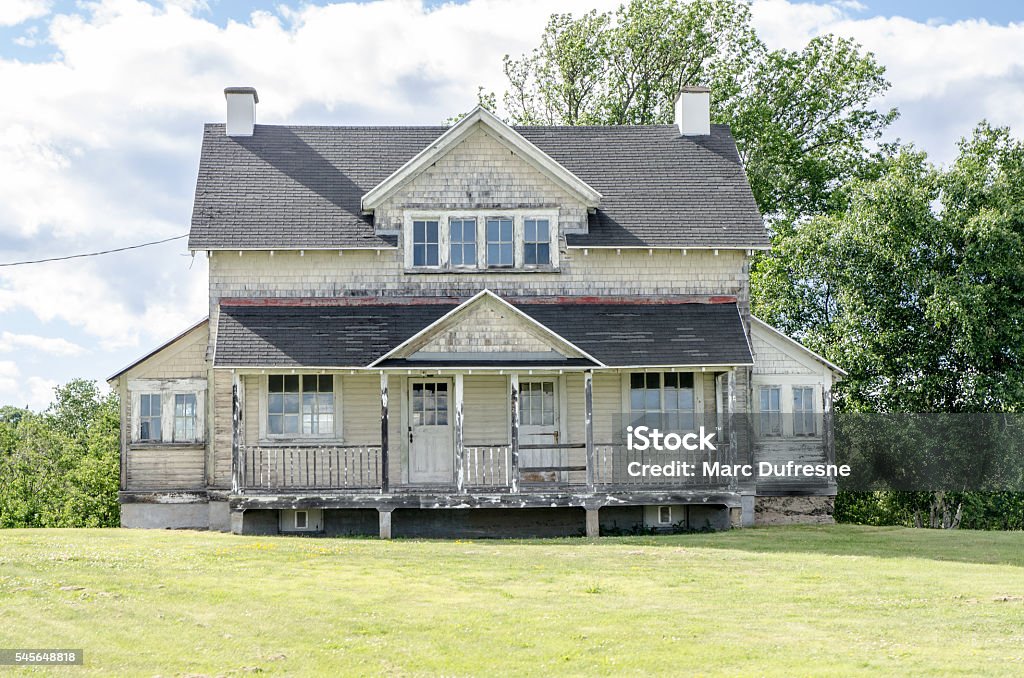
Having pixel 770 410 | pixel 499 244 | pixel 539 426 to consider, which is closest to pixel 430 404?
pixel 539 426

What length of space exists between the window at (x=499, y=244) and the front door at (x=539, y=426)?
2582 millimetres

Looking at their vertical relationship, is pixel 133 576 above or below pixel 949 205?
below

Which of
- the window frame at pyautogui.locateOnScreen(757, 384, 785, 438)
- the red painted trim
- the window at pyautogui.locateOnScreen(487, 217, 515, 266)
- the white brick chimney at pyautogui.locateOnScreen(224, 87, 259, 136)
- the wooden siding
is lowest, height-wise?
→ the wooden siding

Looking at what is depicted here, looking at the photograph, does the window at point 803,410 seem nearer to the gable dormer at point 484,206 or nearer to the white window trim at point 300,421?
the gable dormer at point 484,206

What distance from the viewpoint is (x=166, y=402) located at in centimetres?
2420

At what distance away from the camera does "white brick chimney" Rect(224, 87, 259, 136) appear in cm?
2695

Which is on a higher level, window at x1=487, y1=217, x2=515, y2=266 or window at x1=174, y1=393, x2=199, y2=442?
window at x1=487, y1=217, x2=515, y2=266

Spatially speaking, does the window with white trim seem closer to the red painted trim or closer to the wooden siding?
the red painted trim

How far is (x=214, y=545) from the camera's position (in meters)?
19.5

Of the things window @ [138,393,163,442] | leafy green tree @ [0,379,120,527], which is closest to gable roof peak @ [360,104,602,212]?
window @ [138,393,163,442]

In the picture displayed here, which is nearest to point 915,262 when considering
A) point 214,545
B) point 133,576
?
point 214,545

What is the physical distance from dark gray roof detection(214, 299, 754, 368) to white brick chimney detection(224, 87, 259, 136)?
5.20 metres

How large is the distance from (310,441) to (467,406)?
3.21m

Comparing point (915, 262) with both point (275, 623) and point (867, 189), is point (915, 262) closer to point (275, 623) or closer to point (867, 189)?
point (867, 189)
